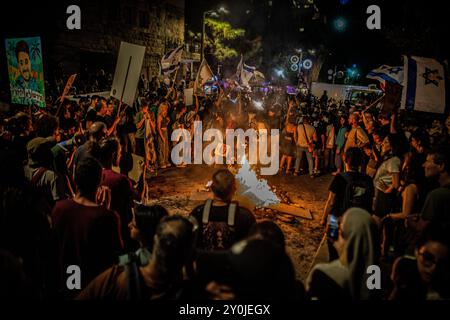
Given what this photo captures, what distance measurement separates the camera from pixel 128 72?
6160 mm

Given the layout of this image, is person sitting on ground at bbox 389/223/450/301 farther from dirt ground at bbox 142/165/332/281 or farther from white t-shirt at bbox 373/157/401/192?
white t-shirt at bbox 373/157/401/192

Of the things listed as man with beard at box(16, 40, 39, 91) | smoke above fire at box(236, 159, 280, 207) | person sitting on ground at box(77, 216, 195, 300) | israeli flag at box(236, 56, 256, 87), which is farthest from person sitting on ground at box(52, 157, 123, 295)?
israeli flag at box(236, 56, 256, 87)

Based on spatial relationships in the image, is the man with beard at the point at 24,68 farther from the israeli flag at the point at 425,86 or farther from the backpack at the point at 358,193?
the israeli flag at the point at 425,86

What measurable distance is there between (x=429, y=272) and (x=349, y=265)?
24.0 inches

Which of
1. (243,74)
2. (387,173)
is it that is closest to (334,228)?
(387,173)

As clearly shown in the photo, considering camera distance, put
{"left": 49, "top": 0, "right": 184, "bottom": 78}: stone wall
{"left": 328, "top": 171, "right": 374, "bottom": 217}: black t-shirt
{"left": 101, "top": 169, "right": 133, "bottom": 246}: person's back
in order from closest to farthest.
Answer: {"left": 101, "top": 169, "right": 133, "bottom": 246}: person's back
{"left": 328, "top": 171, "right": 374, "bottom": 217}: black t-shirt
{"left": 49, "top": 0, "right": 184, "bottom": 78}: stone wall

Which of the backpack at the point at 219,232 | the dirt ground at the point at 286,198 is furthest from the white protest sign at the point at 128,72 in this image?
the backpack at the point at 219,232

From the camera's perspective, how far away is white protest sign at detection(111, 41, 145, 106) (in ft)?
19.6

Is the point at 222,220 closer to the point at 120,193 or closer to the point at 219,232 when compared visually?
the point at 219,232

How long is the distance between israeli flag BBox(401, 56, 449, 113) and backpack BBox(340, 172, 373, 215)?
8.25 ft

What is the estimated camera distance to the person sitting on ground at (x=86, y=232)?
3092mm
